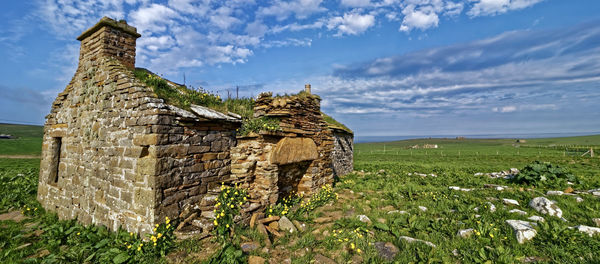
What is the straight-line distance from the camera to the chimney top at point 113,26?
23.5ft

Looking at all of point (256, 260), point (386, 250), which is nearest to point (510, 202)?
point (386, 250)

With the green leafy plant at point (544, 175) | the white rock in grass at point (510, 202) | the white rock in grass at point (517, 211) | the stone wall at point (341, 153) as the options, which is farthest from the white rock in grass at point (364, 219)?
the stone wall at point (341, 153)

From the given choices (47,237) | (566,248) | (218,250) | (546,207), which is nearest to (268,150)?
(218,250)

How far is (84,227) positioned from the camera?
700 centimetres

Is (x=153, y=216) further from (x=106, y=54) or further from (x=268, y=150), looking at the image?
(x=106, y=54)

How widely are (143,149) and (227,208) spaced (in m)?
2.56

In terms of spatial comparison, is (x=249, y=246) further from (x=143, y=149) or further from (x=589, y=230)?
(x=589, y=230)

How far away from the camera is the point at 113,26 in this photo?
24.0 feet

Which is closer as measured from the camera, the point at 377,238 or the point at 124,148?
the point at 377,238

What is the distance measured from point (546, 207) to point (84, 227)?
13327 mm

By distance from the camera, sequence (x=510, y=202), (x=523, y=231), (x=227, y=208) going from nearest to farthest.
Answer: (x=523, y=231) → (x=227, y=208) → (x=510, y=202)

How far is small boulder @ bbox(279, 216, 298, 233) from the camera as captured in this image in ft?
20.3

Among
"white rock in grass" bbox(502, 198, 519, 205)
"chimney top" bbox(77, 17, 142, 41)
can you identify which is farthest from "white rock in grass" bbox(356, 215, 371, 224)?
"chimney top" bbox(77, 17, 142, 41)

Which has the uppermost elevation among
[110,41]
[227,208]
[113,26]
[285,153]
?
[113,26]
